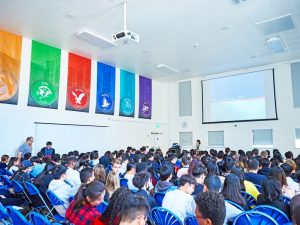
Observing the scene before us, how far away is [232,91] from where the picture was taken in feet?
40.3

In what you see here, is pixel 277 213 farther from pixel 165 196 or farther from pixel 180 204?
pixel 165 196

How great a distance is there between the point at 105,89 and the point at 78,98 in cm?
147

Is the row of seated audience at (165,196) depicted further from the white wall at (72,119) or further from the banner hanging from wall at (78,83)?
the banner hanging from wall at (78,83)

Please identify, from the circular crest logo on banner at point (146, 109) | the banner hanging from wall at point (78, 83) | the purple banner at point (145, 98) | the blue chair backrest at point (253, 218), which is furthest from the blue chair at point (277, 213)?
the circular crest logo on banner at point (146, 109)

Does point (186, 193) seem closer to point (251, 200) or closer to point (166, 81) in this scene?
point (251, 200)

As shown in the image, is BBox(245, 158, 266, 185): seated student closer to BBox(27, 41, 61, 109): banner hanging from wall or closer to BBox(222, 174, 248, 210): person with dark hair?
BBox(222, 174, 248, 210): person with dark hair

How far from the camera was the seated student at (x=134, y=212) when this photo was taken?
1513 millimetres

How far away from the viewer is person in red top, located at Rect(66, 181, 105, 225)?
2.10 m

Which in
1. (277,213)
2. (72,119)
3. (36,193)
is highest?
(72,119)

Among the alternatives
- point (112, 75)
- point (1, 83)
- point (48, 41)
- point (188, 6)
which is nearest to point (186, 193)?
point (188, 6)

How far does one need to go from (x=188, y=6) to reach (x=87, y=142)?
6479mm

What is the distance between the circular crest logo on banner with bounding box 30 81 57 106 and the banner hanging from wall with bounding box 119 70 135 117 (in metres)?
3.44

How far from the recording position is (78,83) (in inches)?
382

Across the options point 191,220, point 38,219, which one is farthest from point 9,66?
point 191,220
